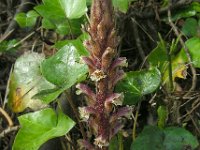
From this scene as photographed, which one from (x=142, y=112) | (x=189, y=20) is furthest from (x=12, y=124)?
(x=189, y=20)

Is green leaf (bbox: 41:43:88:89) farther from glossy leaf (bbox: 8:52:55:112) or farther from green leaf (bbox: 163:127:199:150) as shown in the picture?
green leaf (bbox: 163:127:199:150)

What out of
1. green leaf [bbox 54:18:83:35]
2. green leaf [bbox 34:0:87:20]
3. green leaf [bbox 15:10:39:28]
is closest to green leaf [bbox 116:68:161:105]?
green leaf [bbox 34:0:87:20]

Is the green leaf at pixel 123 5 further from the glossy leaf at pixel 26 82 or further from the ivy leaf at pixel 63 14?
the glossy leaf at pixel 26 82

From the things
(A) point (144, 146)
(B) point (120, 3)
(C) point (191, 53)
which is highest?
(B) point (120, 3)

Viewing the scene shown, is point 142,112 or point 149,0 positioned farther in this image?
point 149,0

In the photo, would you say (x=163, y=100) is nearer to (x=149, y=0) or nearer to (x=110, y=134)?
(x=110, y=134)

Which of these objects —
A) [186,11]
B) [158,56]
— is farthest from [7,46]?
[186,11]

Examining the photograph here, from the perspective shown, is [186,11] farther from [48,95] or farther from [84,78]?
[48,95]
